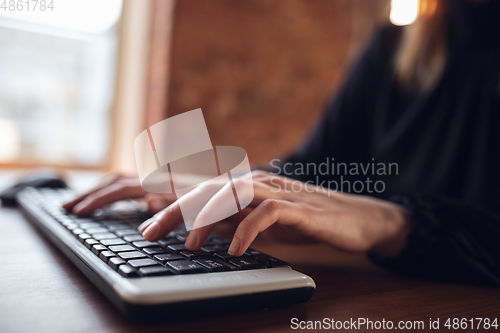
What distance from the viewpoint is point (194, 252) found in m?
0.38

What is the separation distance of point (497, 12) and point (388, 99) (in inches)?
12.1

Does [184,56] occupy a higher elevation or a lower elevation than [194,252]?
higher

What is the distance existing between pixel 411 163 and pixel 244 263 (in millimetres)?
708

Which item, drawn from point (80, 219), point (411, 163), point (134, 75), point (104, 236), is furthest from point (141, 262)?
point (134, 75)

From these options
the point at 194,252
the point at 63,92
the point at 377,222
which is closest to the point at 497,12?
the point at 377,222

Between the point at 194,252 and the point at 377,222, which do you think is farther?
the point at 377,222

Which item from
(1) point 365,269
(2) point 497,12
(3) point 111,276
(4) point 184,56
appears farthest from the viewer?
(4) point 184,56

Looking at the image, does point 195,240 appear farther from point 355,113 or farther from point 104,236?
point 355,113

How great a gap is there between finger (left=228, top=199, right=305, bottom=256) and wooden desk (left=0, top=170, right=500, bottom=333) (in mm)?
A: 68

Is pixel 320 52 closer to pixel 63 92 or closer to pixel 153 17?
pixel 153 17

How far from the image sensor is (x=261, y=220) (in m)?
0.40

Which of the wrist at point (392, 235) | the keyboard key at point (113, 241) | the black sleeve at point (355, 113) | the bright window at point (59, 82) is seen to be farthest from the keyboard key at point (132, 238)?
the bright window at point (59, 82)

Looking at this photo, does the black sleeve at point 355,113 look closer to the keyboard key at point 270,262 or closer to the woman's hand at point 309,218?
the woman's hand at point 309,218

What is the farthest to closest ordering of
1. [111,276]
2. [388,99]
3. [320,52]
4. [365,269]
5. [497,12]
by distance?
[320,52] < [388,99] < [497,12] < [365,269] < [111,276]
